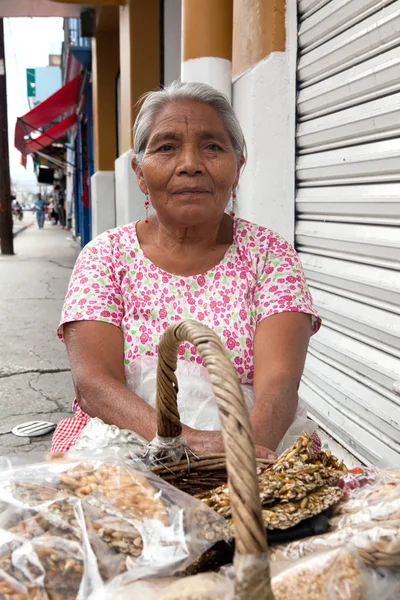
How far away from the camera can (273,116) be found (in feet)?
11.2

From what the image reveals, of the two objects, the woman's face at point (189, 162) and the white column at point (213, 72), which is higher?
the white column at point (213, 72)

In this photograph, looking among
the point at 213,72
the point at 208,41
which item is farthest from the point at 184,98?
the point at 208,41

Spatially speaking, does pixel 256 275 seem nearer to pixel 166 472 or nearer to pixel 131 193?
pixel 166 472

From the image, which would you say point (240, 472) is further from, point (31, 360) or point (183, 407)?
point (31, 360)

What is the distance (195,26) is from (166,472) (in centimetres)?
320

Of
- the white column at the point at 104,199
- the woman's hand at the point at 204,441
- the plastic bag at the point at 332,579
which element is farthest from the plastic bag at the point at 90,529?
the white column at the point at 104,199

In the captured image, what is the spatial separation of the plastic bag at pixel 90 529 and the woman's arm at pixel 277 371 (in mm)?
583

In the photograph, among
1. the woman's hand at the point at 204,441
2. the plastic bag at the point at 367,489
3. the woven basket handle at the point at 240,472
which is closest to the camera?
the woven basket handle at the point at 240,472

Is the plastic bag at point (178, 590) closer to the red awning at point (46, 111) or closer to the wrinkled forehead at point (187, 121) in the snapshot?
the wrinkled forehead at point (187, 121)

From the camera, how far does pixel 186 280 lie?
6.18 ft

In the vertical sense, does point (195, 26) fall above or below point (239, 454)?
above

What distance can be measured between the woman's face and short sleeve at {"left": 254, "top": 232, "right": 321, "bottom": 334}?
0.75 feet

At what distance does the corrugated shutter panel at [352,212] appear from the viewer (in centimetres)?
253

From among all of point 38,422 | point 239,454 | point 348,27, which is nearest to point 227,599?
point 239,454
